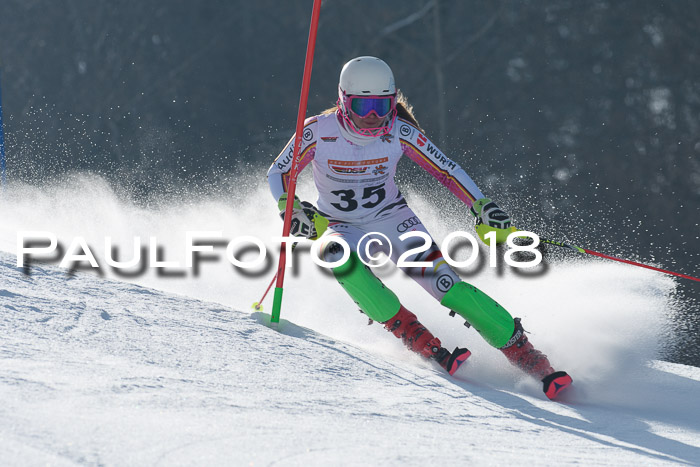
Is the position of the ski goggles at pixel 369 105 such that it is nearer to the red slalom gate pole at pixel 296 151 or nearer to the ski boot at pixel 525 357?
the red slalom gate pole at pixel 296 151

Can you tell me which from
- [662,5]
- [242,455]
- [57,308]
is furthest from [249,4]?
[242,455]

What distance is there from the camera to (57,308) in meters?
2.92

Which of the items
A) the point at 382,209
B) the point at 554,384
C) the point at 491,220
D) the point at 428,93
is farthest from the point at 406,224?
the point at 428,93

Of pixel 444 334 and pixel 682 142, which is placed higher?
pixel 682 142

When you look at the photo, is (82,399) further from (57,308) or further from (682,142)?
(682,142)

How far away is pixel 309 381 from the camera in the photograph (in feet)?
8.26

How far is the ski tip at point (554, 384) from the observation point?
3.05m

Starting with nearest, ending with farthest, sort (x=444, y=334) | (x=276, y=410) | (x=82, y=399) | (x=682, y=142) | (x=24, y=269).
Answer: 1. (x=82, y=399)
2. (x=276, y=410)
3. (x=24, y=269)
4. (x=444, y=334)
5. (x=682, y=142)

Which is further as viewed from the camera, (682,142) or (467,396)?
(682,142)

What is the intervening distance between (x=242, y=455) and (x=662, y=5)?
16785 mm

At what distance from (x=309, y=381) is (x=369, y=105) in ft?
4.29

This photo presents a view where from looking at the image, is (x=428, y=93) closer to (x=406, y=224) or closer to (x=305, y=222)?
(x=406, y=224)

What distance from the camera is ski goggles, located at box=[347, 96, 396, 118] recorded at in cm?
332

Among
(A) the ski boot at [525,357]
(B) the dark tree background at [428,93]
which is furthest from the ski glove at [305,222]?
(B) the dark tree background at [428,93]
